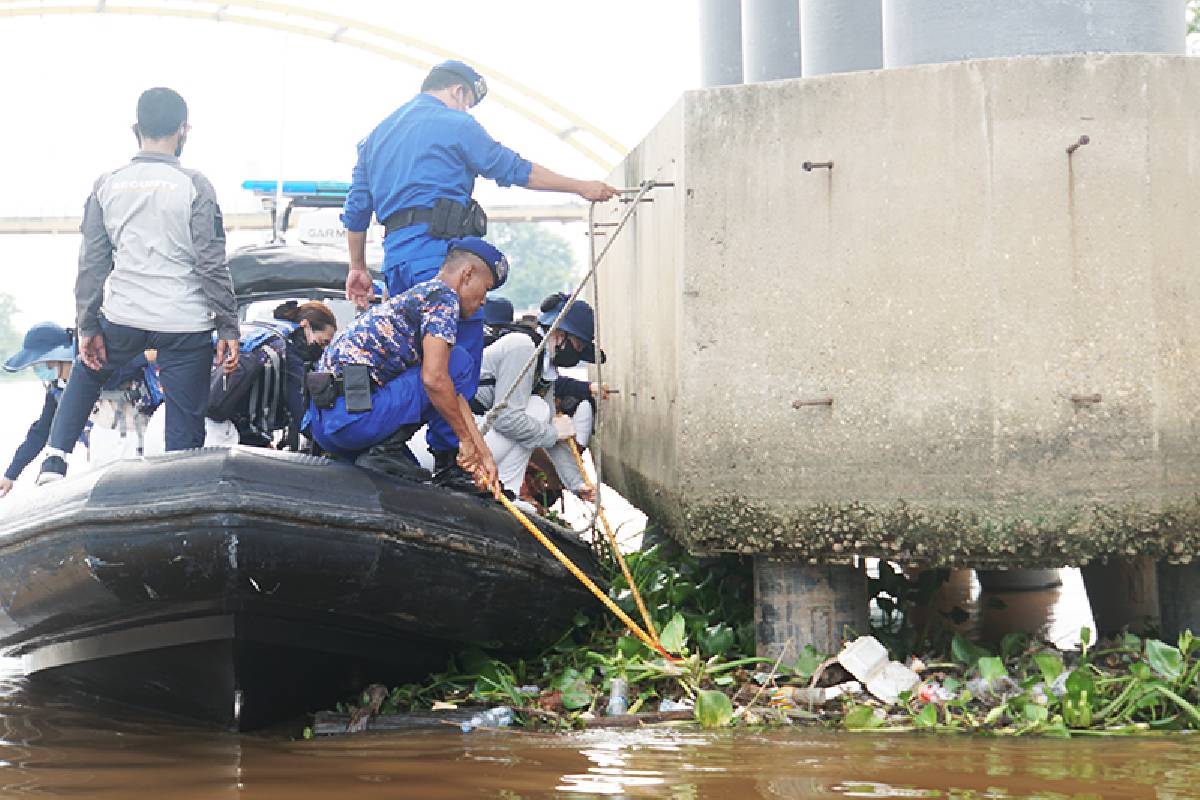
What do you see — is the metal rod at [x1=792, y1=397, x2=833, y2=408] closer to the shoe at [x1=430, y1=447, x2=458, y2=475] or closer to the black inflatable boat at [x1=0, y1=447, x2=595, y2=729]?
the black inflatable boat at [x1=0, y1=447, x2=595, y2=729]

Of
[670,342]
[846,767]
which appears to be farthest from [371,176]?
[846,767]

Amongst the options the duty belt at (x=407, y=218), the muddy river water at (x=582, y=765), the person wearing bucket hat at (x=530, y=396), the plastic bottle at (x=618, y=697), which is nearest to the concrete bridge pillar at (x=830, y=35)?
the person wearing bucket hat at (x=530, y=396)

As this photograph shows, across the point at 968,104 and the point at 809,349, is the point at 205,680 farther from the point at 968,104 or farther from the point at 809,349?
the point at 968,104

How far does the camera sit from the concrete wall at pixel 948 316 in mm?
4477

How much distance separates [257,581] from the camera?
13.8ft

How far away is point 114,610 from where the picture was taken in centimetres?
438

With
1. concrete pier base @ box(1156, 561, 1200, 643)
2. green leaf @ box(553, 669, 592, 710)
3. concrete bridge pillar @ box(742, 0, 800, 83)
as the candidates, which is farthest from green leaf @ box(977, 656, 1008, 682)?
concrete bridge pillar @ box(742, 0, 800, 83)

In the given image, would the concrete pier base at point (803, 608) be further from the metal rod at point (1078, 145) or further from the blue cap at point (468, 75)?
the blue cap at point (468, 75)

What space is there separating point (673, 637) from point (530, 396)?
1.86 m

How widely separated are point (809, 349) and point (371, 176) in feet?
7.14

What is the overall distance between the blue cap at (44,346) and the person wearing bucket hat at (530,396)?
254 centimetres

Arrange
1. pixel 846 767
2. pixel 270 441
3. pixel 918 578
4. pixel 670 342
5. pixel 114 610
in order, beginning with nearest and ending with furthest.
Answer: pixel 846 767, pixel 114 610, pixel 670 342, pixel 918 578, pixel 270 441

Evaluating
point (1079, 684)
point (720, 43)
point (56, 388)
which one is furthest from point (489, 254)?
point (720, 43)

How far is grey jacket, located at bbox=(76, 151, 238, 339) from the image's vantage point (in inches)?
214
